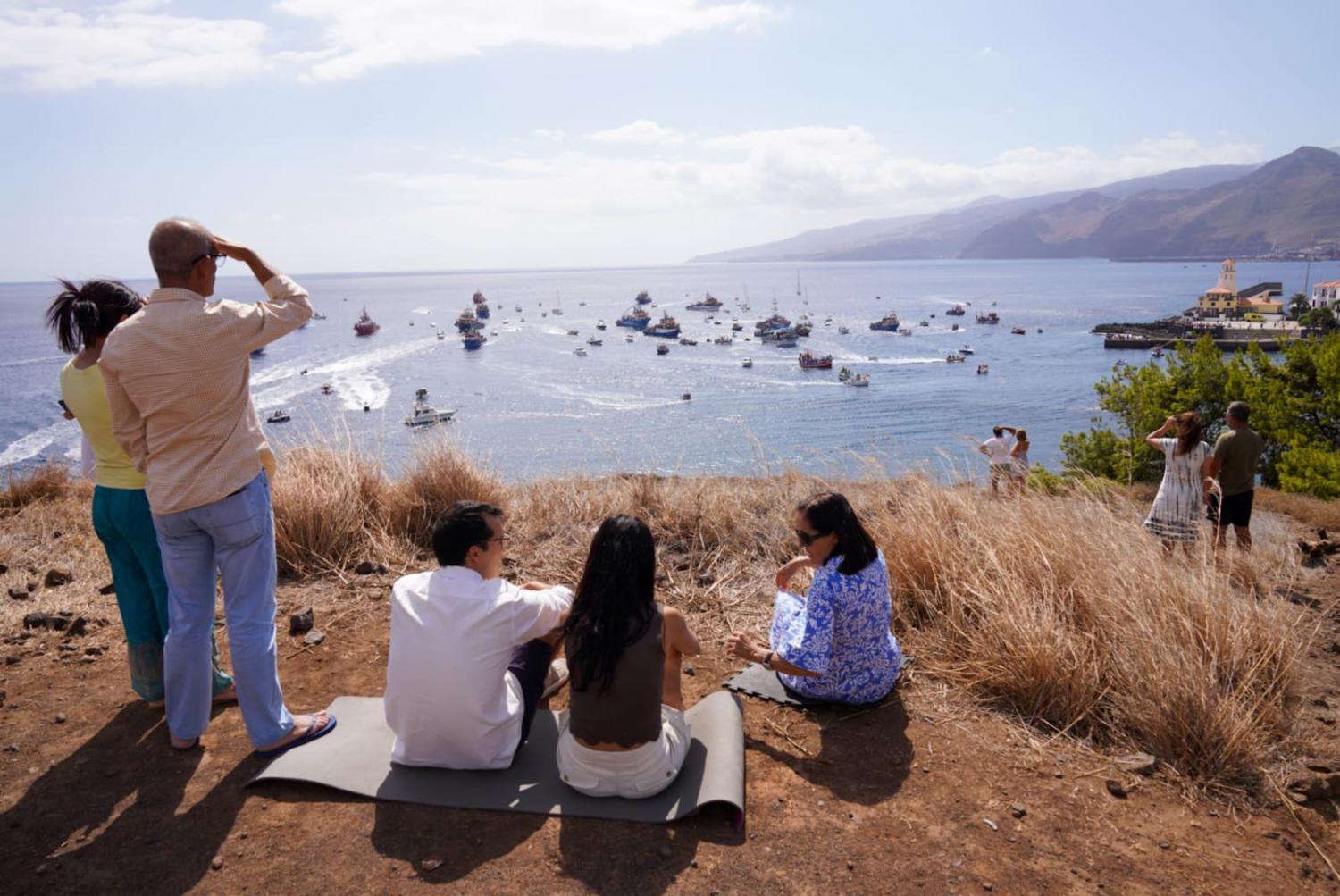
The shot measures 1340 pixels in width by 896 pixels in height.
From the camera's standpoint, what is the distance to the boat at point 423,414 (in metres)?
31.1

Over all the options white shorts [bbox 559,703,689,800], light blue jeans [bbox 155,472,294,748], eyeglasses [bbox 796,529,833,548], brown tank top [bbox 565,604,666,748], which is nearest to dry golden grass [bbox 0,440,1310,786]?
eyeglasses [bbox 796,529,833,548]

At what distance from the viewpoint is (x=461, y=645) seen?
2.65m

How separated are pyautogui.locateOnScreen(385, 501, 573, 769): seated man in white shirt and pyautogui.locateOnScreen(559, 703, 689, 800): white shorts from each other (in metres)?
0.28

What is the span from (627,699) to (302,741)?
57.1 inches

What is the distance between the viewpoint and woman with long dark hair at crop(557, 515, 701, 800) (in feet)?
8.59

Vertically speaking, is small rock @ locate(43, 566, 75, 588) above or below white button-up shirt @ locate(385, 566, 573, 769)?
below

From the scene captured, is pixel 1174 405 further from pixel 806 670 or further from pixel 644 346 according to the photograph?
pixel 644 346

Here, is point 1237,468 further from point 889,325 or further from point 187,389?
point 889,325

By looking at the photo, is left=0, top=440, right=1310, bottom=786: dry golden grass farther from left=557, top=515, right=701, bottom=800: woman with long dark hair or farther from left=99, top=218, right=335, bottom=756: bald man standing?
left=99, top=218, right=335, bottom=756: bald man standing

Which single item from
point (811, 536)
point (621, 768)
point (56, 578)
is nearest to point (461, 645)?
point (621, 768)

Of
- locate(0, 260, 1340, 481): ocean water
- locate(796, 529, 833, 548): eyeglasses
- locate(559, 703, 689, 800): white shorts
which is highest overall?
locate(796, 529, 833, 548): eyeglasses

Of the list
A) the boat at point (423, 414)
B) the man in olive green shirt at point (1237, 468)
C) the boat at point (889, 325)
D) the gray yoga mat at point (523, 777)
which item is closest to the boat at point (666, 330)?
the boat at point (889, 325)

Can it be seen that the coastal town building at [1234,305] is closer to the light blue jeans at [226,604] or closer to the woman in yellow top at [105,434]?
the light blue jeans at [226,604]

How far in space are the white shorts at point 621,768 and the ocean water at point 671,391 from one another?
3.77 metres
